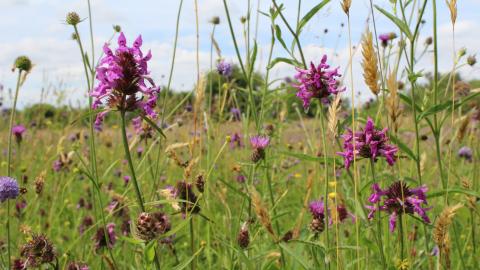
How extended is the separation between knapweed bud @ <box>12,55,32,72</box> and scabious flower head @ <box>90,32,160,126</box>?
66 centimetres

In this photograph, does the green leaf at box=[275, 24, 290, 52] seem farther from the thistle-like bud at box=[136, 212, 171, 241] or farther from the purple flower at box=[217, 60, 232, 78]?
the purple flower at box=[217, 60, 232, 78]

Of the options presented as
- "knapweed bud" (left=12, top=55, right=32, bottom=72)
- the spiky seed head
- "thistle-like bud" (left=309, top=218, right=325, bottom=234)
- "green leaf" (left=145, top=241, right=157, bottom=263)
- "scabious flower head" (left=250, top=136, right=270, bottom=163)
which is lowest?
"thistle-like bud" (left=309, top=218, right=325, bottom=234)

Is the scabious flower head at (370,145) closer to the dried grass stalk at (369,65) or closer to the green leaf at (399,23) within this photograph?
the dried grass stalk at (369,65)

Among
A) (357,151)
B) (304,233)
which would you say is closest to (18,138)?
(304,233)

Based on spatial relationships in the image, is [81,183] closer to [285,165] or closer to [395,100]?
[285,165]

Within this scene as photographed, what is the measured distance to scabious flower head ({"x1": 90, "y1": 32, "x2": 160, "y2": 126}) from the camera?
117 cm

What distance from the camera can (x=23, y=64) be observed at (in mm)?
1745

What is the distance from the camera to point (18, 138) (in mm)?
3254

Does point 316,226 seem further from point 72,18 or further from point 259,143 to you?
point 72,18

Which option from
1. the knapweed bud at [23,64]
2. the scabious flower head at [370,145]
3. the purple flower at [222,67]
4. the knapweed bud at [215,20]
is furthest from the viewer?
the purple flower at [222,67]

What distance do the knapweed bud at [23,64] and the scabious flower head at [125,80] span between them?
660 mm

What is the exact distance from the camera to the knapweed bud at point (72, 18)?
178cm

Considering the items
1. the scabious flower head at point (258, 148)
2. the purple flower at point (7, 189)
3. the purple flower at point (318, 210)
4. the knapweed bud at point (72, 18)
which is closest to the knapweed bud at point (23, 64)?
the knapweed bud at point (72, 18)

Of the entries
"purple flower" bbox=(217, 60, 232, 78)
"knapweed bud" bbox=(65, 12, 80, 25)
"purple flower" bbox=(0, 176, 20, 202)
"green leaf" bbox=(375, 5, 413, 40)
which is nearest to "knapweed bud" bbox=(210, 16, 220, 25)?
"purple flower" bbox=(217, 60, 232, 78)
